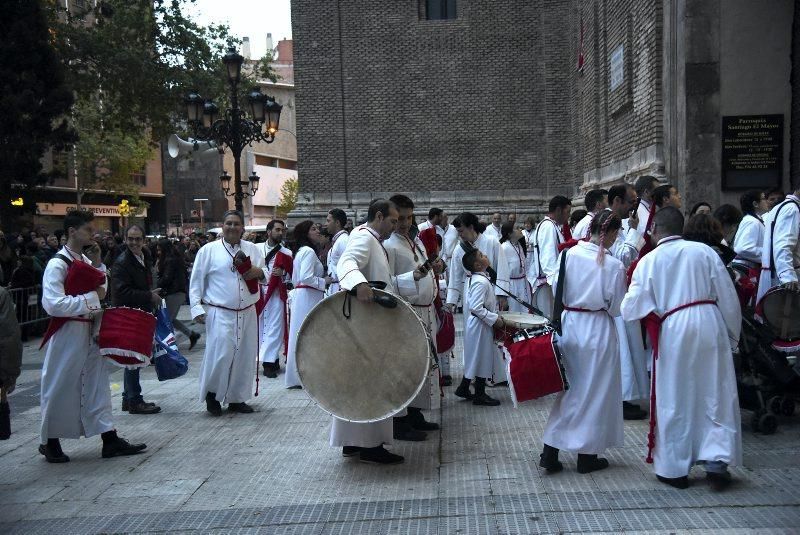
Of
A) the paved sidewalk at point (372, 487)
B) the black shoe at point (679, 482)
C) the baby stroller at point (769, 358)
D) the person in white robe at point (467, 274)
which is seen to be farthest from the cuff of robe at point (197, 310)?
the baby stroller at point (769, 358)

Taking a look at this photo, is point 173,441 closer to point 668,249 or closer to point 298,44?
point 668,249

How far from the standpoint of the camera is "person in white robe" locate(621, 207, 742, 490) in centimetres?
547

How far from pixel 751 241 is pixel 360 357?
4.48 metres

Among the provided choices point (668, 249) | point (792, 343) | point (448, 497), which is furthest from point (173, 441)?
point (792, 343)

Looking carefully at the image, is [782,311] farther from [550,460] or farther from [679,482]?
[550,460]

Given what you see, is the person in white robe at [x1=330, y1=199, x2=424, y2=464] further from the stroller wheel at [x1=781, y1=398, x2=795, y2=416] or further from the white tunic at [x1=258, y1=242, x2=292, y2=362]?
the white tunic at [x1=258, y1=242, x2=292, y2=362]

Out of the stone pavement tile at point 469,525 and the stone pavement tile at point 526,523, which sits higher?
the stone pavement tile at point 526,523

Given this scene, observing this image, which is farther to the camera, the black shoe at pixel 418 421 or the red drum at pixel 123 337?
the black shoe at pixel 418 421

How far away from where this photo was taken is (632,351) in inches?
311

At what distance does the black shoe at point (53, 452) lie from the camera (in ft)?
23.1

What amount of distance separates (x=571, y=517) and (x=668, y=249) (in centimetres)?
183

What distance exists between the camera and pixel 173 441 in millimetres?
7617

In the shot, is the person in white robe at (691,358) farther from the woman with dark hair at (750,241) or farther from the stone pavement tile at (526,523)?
the woman with dark hair at (750,241)

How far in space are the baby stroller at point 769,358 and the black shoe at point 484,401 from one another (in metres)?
2.41
